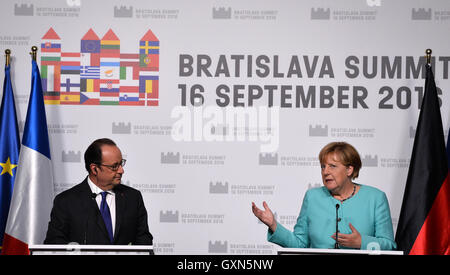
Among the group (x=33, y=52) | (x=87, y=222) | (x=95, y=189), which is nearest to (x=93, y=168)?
(x=95, y=189)

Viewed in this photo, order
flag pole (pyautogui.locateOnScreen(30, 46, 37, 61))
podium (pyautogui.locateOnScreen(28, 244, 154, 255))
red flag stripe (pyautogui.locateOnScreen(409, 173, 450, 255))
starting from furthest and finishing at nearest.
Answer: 1. flag pole (pyautogui.locateOnScreen(30, 46, 37, 61))
2. red flag stripe (pyautogui.locateOnScreen(409, 173, 450, 255))
3. podium (pyautogui.locateOnScreen(28, 244, 154, 255))

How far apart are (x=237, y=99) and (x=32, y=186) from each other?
1.76 metres

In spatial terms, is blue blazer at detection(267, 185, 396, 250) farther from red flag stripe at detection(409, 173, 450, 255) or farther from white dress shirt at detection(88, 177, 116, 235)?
white dress shirt at detection(88, 177, 116, 235)

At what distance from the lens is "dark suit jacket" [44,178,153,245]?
3.66 metres

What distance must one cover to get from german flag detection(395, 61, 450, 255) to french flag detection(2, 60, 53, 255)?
274 centimetres

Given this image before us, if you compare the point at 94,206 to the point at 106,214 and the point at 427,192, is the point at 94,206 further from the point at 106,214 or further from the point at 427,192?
the point at 427,192

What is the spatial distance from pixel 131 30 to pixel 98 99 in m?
0.64

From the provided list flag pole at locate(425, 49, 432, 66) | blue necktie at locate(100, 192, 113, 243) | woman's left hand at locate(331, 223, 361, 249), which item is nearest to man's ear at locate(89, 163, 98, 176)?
blue necktie at locate(100, 192, 113, 243)

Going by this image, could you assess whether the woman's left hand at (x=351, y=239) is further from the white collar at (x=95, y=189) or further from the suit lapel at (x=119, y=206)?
the white collar at (x=95, y=189)

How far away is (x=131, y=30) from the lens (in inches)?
180

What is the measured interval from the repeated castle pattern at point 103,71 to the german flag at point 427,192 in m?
2.14

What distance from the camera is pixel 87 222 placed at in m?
3.67

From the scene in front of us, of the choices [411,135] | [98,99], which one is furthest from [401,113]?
[98,99]
